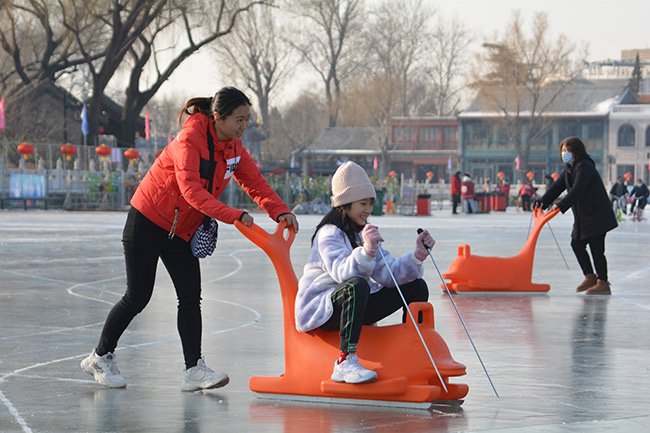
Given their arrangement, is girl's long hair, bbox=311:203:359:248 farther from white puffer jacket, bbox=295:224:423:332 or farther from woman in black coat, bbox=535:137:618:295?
woman in black coat, bbox=535:137:618:295

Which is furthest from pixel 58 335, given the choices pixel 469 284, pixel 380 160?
pixel 380 160

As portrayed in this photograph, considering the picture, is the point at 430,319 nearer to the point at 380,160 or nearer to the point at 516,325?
the point at 516,325

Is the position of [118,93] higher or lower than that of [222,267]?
higher

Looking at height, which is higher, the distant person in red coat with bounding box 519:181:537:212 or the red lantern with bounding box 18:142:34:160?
the red lantern with bounding box 18:142:34:160

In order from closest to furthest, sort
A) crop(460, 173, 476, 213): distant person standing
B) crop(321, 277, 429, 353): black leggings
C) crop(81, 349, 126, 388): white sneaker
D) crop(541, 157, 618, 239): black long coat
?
crop(321, 277, 429, 353): black leggings < crop(81, 349, 126, 388): white sneaker < crop(541, 157, 618, 239): black long coat < crop(460, 173, 476, 213): distant person standing

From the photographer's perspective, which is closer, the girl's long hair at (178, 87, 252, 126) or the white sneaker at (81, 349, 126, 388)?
the girl's long hair at (178, 87, 252, 126)

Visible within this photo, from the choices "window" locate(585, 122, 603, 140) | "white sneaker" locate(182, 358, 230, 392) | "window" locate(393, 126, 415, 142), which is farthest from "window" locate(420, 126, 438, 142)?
"white sneaker" locate(182, 358, 230, 392)

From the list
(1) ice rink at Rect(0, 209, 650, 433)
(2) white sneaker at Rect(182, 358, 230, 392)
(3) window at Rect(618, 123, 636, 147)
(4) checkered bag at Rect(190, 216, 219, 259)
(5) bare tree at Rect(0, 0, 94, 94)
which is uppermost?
(5) bare tree at Rect(0, 0, 94, 94)

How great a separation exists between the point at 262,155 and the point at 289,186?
42.2 meters

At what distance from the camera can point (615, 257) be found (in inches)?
640

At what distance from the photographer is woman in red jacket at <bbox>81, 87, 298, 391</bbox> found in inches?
214

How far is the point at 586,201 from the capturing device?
1086cm

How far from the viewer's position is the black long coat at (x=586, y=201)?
35.2 feet

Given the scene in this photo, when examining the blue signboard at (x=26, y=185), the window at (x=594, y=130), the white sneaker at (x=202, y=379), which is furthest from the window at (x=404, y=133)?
the white sneaker at (x=202, y=379)
